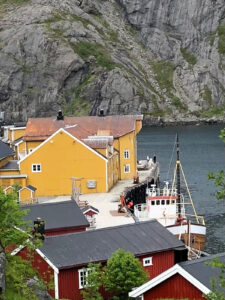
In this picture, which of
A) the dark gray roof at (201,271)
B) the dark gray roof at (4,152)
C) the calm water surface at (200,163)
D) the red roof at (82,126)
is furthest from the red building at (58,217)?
the red roof at (82,126)

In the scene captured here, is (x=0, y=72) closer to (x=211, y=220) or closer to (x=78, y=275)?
(x=211, y=220)

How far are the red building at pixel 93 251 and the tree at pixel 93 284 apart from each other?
0.62 meters

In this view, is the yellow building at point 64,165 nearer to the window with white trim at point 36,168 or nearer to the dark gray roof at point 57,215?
the window with white trim at point 36,168

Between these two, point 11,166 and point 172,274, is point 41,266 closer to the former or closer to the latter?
point 172,274

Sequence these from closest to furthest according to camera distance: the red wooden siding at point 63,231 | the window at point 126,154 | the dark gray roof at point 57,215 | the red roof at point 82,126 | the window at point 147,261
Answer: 1. the window at point 147,261
2. the red wooden siding at point 63,231
3. the dark gray roof at point 57,215
4. the red roof at point 82,126
5. the window at point 126,154

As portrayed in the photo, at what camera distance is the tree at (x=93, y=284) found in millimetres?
26745

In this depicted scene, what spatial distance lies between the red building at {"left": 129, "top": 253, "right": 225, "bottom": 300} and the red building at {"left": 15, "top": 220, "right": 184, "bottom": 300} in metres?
5.28

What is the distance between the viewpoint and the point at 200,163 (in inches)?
3824

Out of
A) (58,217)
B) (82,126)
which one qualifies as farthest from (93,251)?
(82,126)

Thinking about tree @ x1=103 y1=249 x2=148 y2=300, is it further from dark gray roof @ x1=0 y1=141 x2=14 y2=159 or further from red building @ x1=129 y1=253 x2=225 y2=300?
A: dark gray roof @ x1=0 y1=141 x2=14 y2=159

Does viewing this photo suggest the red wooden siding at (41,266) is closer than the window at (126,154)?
Yes

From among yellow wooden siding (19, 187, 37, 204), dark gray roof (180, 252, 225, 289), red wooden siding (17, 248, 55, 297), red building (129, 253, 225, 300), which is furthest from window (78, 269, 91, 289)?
yellow wooden siding (19, 187, 37, 204)

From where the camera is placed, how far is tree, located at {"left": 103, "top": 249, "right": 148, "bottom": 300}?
87.4 ft

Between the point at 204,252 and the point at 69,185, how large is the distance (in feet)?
52.9
